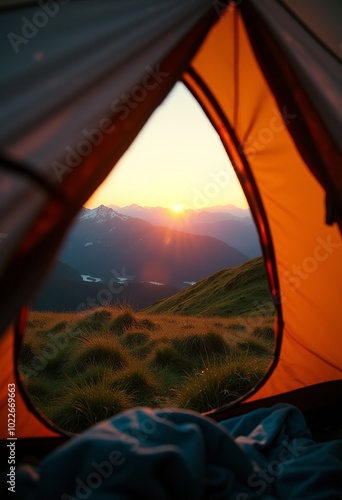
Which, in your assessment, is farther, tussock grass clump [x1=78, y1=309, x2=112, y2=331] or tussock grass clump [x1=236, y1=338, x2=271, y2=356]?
tussock grass clump [x1=78, y1=309, x2=112, y2=331]

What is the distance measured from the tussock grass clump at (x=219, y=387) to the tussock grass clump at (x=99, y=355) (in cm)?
128

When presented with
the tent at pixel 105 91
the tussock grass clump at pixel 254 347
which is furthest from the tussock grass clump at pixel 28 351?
the tent at pixel 105 91

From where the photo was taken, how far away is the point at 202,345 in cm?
577

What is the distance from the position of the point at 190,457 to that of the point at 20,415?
5.03 ft

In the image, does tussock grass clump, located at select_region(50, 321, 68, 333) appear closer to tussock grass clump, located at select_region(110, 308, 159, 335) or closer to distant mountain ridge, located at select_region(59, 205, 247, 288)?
tussock grass clump, located at select_region(110, 308, 159, 335)

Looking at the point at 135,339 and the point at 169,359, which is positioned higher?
the point at 169,359

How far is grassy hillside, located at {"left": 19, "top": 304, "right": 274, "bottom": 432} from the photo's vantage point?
3631 millimetres

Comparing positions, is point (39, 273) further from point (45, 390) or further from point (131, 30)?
point (45, 390)

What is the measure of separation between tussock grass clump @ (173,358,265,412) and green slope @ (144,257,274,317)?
229 inches

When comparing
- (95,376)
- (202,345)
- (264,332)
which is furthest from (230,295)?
(95,376)

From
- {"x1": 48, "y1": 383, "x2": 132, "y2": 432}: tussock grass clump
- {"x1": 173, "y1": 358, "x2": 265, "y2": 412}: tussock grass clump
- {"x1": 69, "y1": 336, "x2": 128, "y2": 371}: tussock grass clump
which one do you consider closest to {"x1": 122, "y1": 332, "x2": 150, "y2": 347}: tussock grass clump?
{"x1": 69, "y1": 336, "x2": 128, "y2": 371}: tussock grass clump

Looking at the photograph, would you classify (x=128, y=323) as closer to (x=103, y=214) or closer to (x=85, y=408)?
(x=85, y=408)

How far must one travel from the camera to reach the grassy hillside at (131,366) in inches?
143

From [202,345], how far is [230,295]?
8.18 m
